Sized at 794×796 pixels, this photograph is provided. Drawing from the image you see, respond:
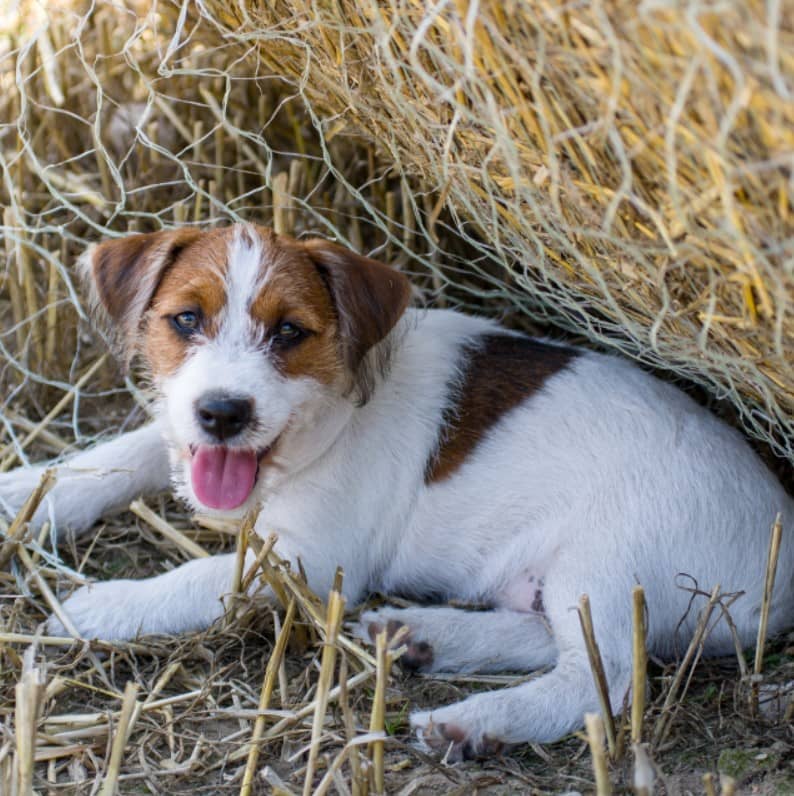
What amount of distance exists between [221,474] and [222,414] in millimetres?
396

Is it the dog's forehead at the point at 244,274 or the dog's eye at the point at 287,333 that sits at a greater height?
the dog's forehead at the point at 244,274

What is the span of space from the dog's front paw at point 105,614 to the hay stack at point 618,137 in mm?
1925

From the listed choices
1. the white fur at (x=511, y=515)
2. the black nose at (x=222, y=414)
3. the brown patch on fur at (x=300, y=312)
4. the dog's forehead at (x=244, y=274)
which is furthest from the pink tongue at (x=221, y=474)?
the dog's forehead at (x=244, y=274)

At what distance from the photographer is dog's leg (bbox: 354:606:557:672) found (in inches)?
164

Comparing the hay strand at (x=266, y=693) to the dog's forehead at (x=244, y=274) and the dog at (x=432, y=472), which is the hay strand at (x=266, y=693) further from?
the dog's forehead at (x=244, y=274)

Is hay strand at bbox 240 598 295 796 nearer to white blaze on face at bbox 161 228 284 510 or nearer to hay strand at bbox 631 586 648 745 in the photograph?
white blaze on face at bbox 161 228 284 510

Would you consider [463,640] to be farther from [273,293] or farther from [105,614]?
[273,293]

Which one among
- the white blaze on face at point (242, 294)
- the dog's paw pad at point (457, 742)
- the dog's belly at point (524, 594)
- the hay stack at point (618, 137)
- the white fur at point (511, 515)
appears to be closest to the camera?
the hay stack at point (618, 137)

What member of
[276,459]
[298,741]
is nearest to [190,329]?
[276,459]

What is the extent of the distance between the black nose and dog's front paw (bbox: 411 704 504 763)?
1.15m

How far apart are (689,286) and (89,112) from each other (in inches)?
163

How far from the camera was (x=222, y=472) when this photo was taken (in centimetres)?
408

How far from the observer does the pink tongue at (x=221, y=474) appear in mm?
4066

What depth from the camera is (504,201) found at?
12.5 feet
